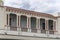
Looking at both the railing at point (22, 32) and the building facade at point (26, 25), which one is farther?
the building facade at point (26, 25)

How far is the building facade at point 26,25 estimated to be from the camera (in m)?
27.9

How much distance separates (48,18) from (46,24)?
0.89 meters

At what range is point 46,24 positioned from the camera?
111 feet

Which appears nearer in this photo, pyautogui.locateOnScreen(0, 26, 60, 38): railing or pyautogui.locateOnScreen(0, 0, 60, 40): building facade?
pyautogui.locateOnScreen(0, 26, 60, 38): railing

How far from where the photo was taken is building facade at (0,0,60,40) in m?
27.9

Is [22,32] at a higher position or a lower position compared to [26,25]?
lower

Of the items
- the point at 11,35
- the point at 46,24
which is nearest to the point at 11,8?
the point at 11,35

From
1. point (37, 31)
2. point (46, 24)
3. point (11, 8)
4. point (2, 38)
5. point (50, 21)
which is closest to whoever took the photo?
point (2, 38)

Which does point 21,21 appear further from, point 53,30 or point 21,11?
point 53,30

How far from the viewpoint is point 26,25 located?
109 ft

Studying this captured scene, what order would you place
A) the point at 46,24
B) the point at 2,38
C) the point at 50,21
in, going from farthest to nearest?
the point at 50,21 → the point at 46,24 → the point at 2,38

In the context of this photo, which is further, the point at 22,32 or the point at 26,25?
the point at 26,25

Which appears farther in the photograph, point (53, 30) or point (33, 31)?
point (53, 30)

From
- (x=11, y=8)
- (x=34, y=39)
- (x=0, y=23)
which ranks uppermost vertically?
(x=11, y=8)
